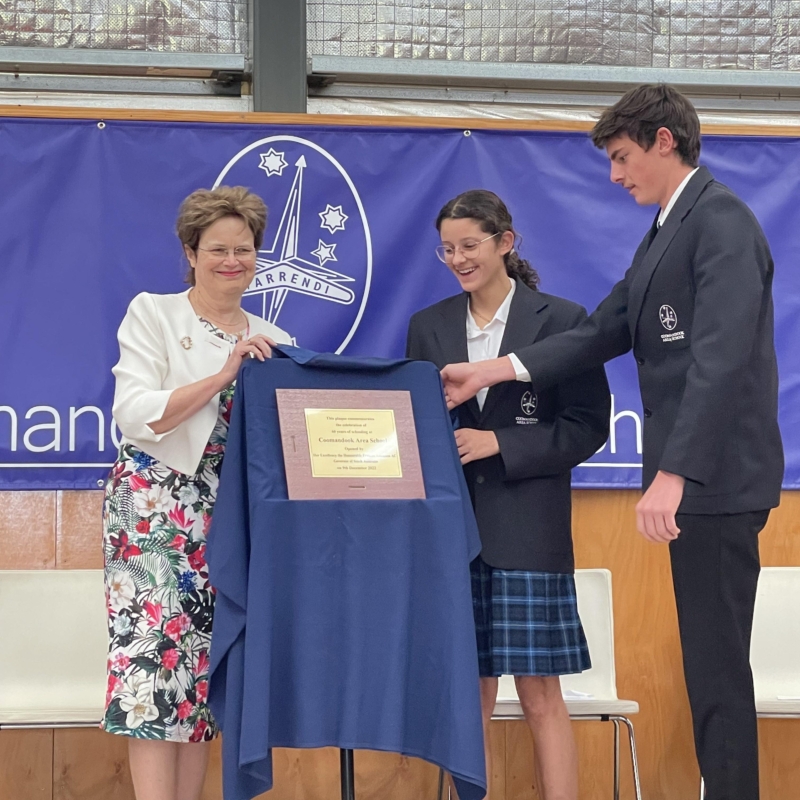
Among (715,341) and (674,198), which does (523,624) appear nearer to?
(715,341)

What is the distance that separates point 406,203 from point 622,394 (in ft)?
3.07

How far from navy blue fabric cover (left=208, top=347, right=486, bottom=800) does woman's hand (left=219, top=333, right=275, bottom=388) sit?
0.29 ft

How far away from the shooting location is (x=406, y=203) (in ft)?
11.6

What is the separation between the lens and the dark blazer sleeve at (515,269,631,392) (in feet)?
8.55

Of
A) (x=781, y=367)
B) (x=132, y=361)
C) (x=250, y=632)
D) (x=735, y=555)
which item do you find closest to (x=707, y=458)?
(x=735, y=555)

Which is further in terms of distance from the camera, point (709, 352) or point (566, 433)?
point (566, 433)

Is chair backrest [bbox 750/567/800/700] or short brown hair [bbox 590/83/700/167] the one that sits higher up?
short brown hair [bbox 590/83/700/167]

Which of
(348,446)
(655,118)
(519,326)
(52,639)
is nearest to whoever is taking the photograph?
(348,446)

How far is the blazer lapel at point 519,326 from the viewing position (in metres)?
2.73

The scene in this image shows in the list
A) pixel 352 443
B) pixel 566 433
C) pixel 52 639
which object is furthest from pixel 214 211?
pixel 52 639

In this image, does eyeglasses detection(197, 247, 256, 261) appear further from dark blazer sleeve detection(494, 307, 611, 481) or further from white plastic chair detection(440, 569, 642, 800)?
white plastic chair detection(440, 569, 642, 800)

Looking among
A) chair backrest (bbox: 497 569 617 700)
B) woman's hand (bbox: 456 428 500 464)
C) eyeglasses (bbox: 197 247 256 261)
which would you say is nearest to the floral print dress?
eyeglasses (bbox: 197 247 256 261)

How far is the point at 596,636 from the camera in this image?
3.38m

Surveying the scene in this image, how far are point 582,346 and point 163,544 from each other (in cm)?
109
